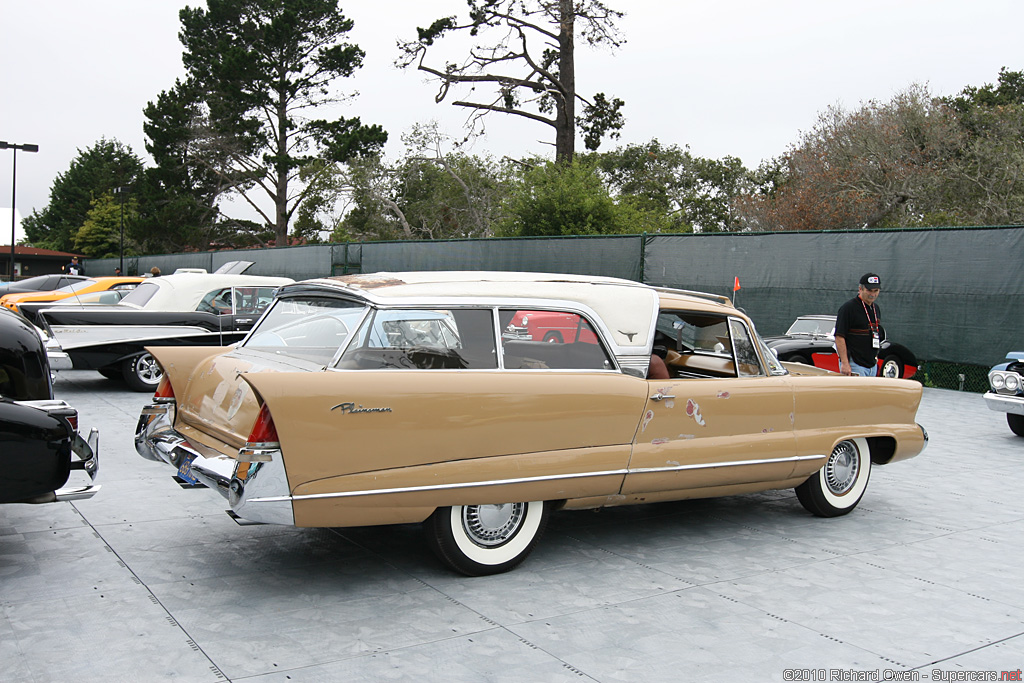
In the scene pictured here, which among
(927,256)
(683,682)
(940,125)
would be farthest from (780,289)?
(940,125)

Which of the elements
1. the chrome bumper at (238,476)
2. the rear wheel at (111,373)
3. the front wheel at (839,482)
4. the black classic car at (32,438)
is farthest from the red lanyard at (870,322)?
the rear wheel at (111,373)

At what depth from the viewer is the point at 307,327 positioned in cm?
525

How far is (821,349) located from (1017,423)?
10.8 ft

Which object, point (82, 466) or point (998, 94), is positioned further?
point (998, 94)

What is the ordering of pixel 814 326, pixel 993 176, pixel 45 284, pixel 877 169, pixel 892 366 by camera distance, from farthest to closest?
pixel 877 169, pixel 993 176, pixel 45 284, pixel 814 326, pixel 892 366

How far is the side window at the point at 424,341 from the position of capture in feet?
14.5

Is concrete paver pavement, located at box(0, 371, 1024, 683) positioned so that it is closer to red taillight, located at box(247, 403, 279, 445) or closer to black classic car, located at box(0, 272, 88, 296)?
red taillight, located at box(247, 403, 279, 445)

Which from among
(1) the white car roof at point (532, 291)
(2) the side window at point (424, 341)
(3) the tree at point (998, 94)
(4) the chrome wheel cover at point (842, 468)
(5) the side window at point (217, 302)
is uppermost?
(3) the tree at point (998, 94)

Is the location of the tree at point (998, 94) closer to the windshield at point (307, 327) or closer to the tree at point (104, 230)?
the windshield at point (307, 327)

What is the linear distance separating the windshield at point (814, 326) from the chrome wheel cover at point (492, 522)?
32.0 feet

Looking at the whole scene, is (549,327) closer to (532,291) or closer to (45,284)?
(532,291)

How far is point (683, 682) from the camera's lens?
3537mm

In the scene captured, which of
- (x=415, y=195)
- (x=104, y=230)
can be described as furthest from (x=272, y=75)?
(x=104, y=230)

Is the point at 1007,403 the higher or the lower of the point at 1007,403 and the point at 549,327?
the lower
